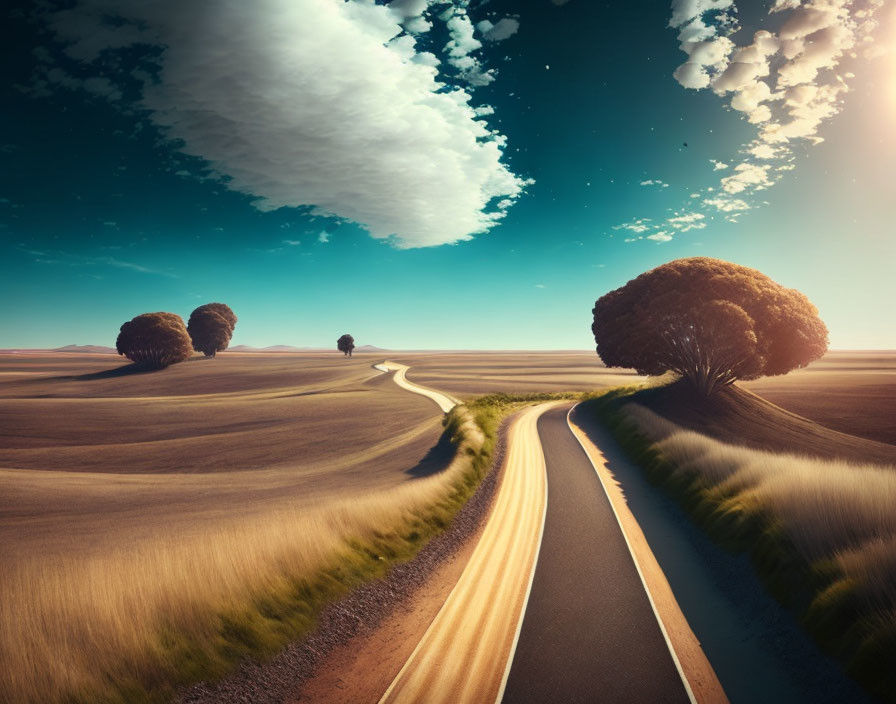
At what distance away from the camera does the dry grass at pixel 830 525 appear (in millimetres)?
6219

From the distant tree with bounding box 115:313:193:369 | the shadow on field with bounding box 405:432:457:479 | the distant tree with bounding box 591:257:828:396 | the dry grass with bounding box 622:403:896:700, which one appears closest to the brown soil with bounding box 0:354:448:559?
the shadow on field with bounding box 405:432:457:479

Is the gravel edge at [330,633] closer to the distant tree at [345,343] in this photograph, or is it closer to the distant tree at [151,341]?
the distant tree at [151,341]

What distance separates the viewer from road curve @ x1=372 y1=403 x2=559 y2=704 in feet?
19.8

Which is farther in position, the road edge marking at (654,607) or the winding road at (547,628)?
the road edge marking at (654,607)

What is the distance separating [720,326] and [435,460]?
21989 mm

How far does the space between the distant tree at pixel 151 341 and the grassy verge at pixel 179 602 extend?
87.3 metres

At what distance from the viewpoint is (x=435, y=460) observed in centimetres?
2022

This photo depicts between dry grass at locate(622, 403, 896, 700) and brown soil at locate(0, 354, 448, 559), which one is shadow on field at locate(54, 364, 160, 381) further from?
dry grass at locate(622, 403, 896, 700)

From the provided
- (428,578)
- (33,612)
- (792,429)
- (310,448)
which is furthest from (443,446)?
(792,429)

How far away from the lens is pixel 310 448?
23.8 m

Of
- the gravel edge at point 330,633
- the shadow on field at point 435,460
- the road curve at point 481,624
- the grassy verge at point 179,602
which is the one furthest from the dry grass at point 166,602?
the shadow on field at point 435,460

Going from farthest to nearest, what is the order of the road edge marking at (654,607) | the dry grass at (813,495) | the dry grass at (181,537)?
the dry grass at (813,495) < the road edge marking at (654,607) < the dry grass at (181,537)

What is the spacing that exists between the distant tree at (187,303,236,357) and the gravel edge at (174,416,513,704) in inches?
4925

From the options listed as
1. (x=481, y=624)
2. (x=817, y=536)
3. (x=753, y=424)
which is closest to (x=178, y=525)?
(x=481, y=624)
